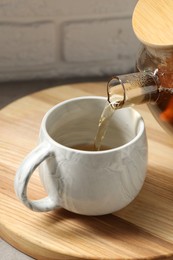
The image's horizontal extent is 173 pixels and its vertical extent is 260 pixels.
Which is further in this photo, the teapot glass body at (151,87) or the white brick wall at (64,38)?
the white brick wall at (64,38)

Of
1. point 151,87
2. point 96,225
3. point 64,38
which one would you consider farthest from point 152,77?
point 64,38

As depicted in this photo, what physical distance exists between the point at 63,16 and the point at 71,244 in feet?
1.17

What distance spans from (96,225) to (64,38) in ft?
1.09

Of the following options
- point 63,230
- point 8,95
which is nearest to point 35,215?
point 63,230

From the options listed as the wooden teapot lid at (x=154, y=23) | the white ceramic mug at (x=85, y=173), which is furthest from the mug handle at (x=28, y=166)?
the wooden teapot lid at (x=154, y=23)

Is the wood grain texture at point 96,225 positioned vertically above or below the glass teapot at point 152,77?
below

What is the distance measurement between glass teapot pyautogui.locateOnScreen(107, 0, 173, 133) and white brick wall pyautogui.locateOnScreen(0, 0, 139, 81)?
249 millimetres

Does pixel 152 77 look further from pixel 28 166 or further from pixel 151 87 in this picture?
pixel 28 166

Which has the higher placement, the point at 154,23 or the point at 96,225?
the point at 154,23

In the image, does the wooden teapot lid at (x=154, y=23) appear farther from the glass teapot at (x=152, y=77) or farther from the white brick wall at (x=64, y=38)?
the white brick wall at (x=64, y=38)

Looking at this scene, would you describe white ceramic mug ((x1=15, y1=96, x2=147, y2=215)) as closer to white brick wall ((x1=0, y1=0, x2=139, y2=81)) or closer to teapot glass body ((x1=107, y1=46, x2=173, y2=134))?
teapot glass body ((x1=107, y1=46, x2=173, y2=134))

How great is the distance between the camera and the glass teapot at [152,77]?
0.44m

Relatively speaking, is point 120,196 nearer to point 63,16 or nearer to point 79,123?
point 79,123

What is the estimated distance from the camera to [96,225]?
45 centimetres
